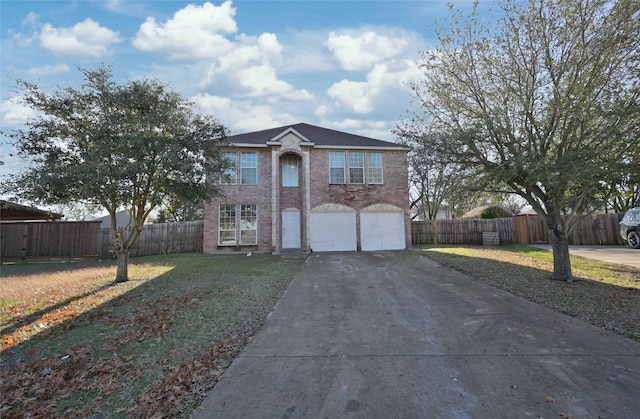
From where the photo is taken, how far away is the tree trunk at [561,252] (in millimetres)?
9102

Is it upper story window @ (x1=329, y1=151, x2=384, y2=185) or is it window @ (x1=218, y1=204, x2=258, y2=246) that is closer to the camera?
window @ (x1=218, y1=204, x2=258, y2=246)

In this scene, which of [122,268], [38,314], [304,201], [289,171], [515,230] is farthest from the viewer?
[515,230]

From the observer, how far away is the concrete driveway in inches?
129

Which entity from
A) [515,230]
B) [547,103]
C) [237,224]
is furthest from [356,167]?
[515,230]

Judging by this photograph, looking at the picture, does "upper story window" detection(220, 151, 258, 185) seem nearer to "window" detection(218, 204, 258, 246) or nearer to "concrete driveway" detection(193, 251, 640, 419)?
"window" detection(218, 204, 258, 246)

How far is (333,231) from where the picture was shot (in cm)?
1662

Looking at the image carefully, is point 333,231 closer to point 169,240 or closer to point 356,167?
point 356,167

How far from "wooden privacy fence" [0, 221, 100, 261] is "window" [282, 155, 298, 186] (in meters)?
10.6

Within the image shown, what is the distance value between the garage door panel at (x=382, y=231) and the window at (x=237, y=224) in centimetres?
559

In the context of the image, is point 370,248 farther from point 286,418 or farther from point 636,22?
point 286,418

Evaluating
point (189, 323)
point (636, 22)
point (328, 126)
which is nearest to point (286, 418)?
point (189, 323)

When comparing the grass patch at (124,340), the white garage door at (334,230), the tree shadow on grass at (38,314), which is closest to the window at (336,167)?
the white garage door at (334,230)

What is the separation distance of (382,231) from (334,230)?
8.45 ft

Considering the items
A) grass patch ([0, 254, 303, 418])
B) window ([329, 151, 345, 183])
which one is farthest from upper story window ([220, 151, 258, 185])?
grass patch ([0, 254, 303, 418])
